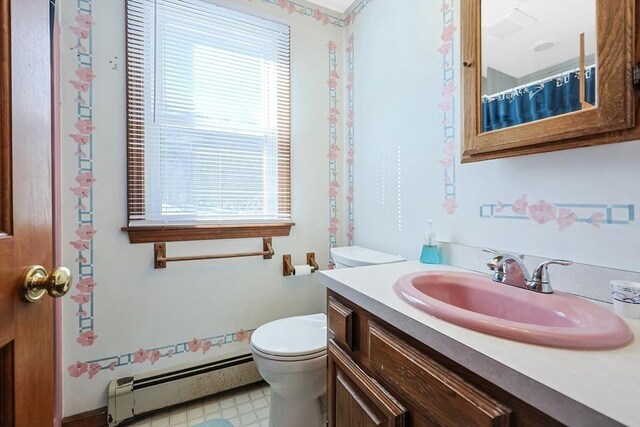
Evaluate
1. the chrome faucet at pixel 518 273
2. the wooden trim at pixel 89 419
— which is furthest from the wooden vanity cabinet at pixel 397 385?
the wooden trim at pixel 89 419

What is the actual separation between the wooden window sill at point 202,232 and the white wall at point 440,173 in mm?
540

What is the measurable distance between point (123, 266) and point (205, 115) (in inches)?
35.0

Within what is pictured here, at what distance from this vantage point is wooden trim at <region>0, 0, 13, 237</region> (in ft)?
1.53

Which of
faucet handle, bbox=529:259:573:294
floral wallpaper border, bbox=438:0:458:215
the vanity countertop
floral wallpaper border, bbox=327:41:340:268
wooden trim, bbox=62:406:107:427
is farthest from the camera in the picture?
floral wallpaper border, bbox=327:41:340:268

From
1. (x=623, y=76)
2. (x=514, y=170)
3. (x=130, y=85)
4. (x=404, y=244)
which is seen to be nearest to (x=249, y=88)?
(x=130, y=85)

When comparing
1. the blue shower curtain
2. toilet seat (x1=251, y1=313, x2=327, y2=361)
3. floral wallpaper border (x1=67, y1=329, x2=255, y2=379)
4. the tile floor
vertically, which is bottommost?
the tile floor

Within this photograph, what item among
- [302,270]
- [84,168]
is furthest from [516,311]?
[84,168]

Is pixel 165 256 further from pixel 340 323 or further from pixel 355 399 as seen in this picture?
pixel 355 399

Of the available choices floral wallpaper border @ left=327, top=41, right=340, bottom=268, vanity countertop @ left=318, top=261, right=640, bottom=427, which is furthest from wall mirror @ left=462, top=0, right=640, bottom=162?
floral wallpaper border @ left=327, top=41, right=340, bottom=268

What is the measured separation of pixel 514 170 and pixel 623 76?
35 cm

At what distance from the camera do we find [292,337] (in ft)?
4.36

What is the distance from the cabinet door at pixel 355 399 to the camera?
68cm

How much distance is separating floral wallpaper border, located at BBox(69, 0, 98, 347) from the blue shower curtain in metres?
1.70

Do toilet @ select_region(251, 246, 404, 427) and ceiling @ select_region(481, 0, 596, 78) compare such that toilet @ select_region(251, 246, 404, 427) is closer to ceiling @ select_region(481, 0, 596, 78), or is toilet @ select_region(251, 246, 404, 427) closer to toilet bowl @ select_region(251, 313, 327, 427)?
toilet bowl @ select_region(251, 313, 327, 427)
